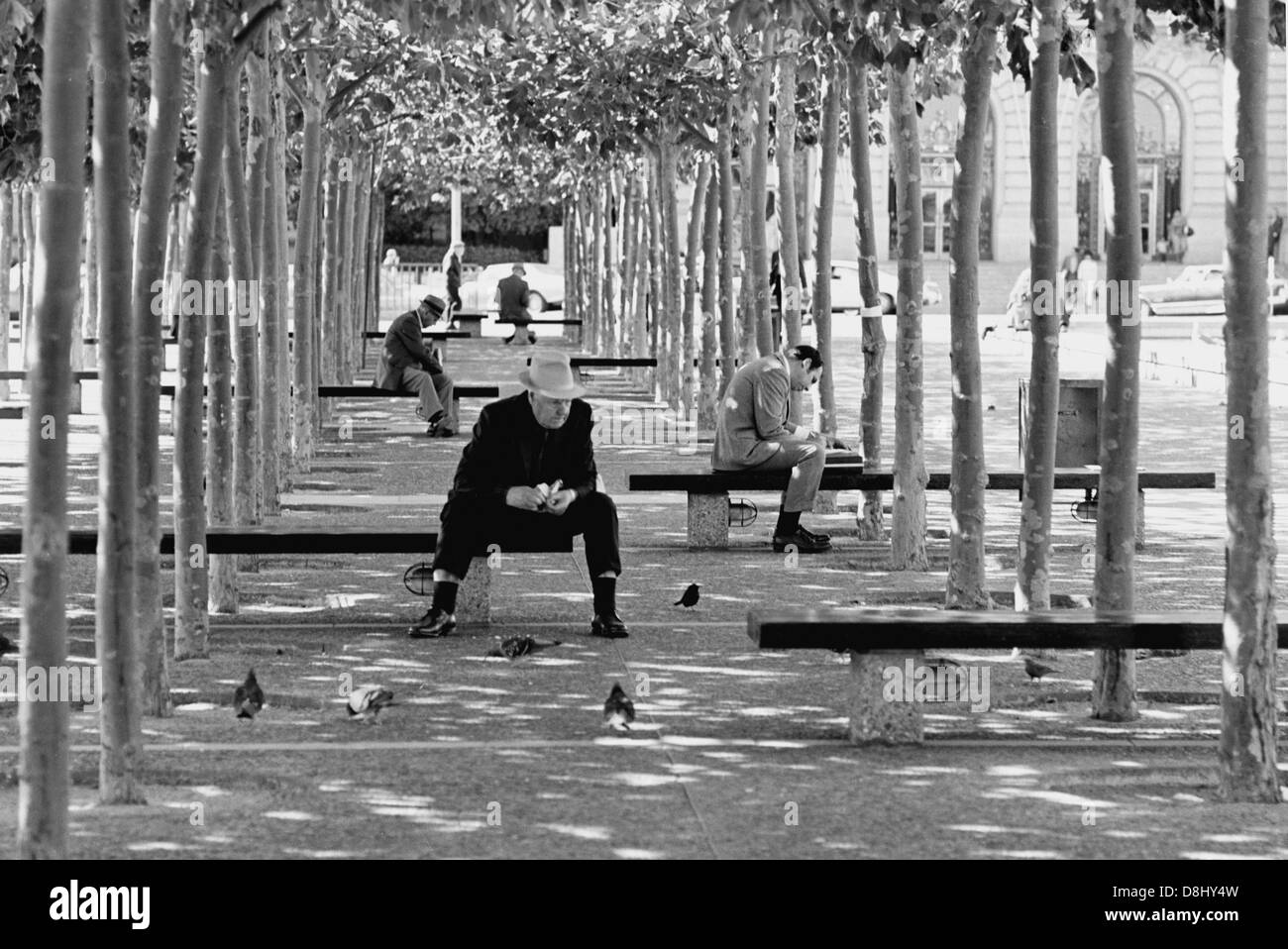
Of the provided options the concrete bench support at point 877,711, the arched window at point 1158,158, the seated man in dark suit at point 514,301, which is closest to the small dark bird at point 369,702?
the concrete bench support at point 877,711

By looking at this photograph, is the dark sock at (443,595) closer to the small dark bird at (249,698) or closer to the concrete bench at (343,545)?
the concrete bench at (343,545)

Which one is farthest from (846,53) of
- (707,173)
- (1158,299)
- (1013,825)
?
(1158,299)

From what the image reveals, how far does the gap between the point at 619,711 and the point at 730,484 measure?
5874 millimetres

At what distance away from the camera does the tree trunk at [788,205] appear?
16.9 metres

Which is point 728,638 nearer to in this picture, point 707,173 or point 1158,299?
point 707,173

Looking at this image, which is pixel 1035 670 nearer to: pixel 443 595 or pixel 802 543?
pixel 443 595

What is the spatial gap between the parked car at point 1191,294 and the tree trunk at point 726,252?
31.7 m

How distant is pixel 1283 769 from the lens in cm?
790

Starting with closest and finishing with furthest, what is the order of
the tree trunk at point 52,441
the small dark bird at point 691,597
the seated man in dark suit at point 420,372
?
the tree trunk at point 52,441
the small dark bird at point 691,597
the seated man in dark suit at point 420,372

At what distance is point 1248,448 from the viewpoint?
7367 mm

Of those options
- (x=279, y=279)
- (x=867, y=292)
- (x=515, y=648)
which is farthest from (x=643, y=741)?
(x=279, y=279)

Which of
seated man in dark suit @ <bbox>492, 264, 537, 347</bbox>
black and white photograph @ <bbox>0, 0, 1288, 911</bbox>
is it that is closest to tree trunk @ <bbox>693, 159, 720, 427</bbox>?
black and white photograph @ <bbox>0, 0, 1288, 911</bbox>

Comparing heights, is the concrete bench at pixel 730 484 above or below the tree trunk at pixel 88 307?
below

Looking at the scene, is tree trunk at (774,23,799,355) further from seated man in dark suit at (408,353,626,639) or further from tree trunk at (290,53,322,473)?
seated man in dark suit at (408,353,626,639)
